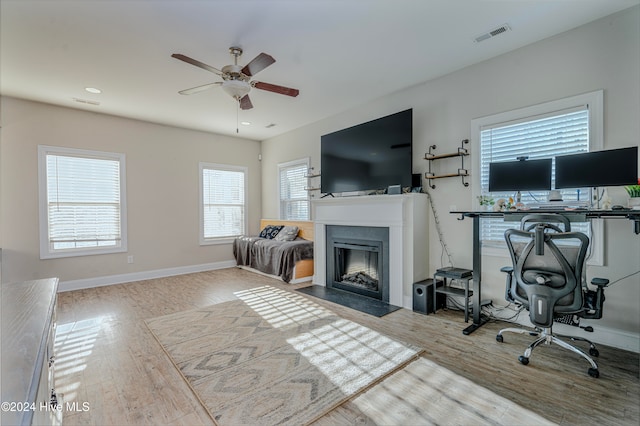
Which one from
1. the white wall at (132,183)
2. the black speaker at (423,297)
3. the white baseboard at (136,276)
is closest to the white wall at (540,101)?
the black speaker at (423,297)

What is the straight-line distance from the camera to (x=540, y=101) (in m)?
2.98

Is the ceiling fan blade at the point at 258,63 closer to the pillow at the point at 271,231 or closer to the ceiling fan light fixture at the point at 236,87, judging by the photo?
the ceiling fan light fixture at the point at 236,87

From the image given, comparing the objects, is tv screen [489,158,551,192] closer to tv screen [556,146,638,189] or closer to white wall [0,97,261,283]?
tv screen [556,146,638,189]

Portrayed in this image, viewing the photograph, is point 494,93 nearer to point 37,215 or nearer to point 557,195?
point 557,195

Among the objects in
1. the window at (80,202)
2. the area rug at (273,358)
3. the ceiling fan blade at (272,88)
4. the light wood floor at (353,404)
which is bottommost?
the light wood floor at (353,404)

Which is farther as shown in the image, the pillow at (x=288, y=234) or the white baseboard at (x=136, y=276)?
the pillow at (x=288, y=234)

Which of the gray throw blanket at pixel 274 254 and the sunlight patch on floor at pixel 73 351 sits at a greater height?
the gray throw blanket at pixel 274 254

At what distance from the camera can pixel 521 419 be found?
1735 millimetres

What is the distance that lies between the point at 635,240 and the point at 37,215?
7.18 metres

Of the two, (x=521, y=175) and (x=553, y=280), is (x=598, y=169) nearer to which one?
(x=521, y=175)

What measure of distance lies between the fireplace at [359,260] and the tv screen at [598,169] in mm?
1909

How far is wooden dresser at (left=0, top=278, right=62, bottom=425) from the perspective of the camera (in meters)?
0.64

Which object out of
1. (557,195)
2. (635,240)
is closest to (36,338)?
(557,195)

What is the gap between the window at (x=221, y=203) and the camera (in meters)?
6.21
